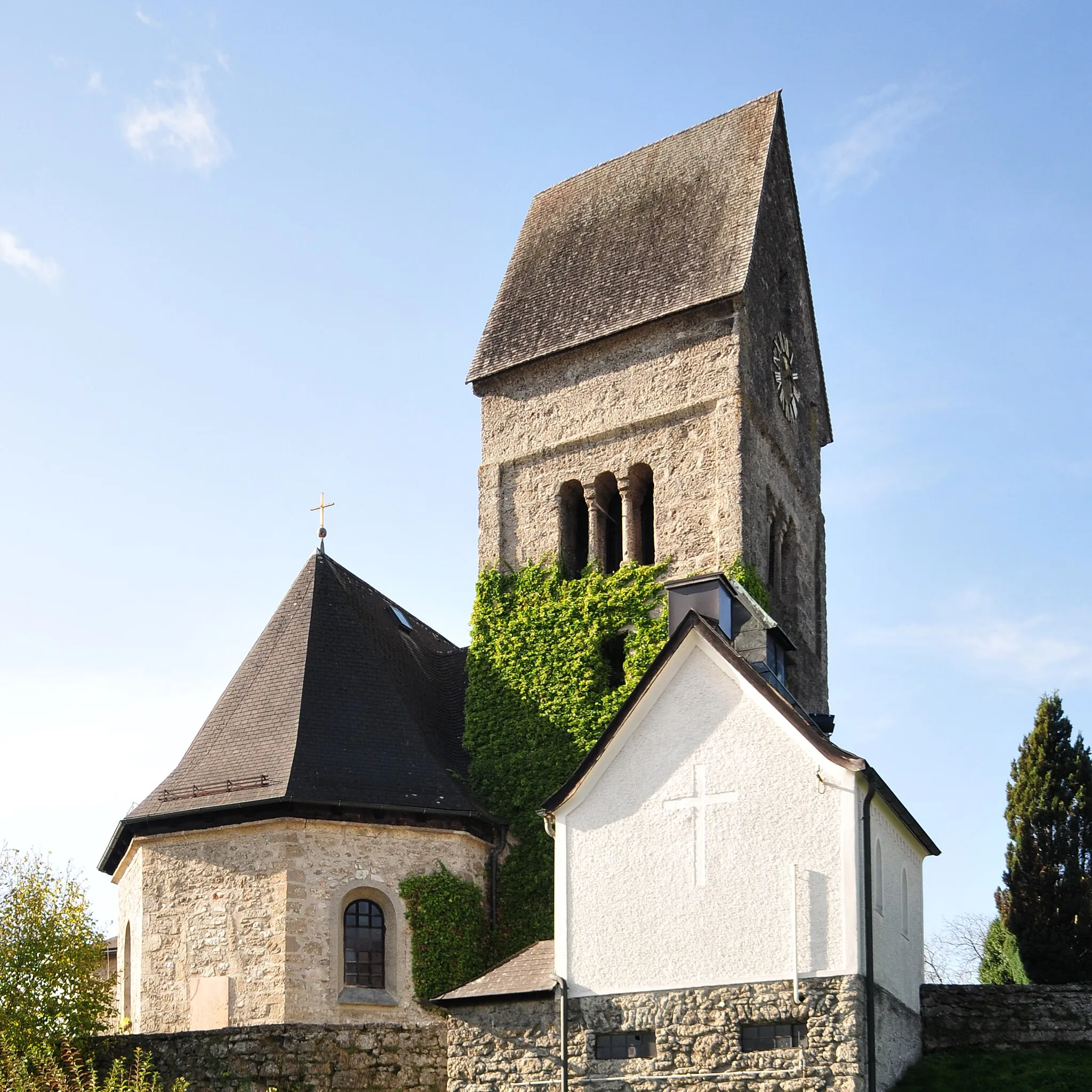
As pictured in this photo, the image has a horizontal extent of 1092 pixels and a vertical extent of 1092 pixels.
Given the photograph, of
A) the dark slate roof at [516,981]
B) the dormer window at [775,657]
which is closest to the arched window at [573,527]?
the dormer window at [775,657]

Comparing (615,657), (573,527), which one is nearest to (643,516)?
(573,527)

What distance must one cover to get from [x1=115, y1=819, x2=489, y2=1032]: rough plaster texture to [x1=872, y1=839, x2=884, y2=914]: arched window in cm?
887

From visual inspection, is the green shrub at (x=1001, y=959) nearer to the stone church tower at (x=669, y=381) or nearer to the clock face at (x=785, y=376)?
the stone church tower at (x=669, y=381)

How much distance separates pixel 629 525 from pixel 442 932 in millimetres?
9713

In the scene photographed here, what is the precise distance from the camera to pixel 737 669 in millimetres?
21812

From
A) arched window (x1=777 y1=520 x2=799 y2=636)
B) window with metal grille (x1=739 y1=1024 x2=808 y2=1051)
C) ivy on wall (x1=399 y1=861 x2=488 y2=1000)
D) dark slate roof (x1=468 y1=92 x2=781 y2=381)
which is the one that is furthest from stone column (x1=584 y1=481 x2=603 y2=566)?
window with metal grille (x1=739 y1=1024 x2=808 y2=1051)

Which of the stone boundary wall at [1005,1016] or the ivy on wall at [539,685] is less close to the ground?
the ivy on wall at [539,685]

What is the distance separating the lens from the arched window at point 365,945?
86.8ft

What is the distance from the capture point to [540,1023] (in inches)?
849

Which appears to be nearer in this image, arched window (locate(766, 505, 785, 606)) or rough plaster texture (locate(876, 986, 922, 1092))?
rough plaster texture (locate(876, 986, 922, 1092))

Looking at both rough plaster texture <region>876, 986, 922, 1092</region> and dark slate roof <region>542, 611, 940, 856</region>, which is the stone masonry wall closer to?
dark slate roof <region>542, 611, 940, 856</region>

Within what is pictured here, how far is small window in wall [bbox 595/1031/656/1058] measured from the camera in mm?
20891

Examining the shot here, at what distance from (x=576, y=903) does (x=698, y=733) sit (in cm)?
299

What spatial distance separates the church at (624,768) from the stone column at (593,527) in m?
0.07
